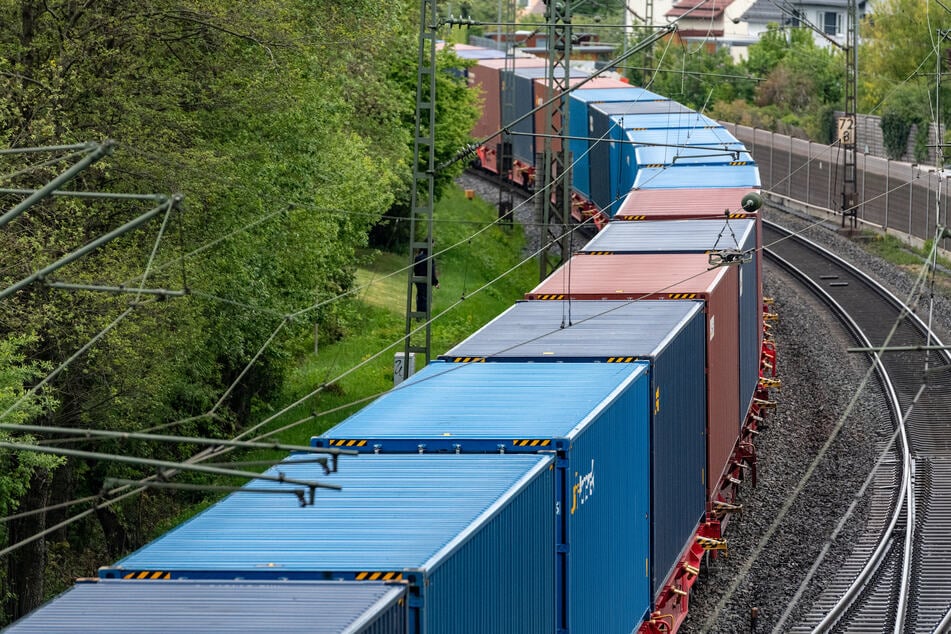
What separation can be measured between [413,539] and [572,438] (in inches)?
→ 105

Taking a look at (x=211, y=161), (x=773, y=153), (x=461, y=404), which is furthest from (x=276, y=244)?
(x=773, y=153)

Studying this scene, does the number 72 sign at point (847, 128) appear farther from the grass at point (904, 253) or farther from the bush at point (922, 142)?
the bush at point (922, 142)

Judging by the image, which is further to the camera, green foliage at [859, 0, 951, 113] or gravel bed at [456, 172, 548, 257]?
green foliage at [859, 0, 951, 113]

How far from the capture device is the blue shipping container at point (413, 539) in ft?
31.4

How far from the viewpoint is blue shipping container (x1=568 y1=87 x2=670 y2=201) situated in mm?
44094

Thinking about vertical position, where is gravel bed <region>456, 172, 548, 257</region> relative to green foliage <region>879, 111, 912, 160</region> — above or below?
below

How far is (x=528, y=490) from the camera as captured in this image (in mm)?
11523

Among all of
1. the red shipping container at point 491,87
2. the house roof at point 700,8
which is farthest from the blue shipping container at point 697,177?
the house roof at point 700,8

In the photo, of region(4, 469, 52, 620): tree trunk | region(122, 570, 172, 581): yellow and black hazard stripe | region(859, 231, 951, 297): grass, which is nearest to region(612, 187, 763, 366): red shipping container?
region(859, 231, 951, 297): grass

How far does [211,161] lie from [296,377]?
40.0 ft

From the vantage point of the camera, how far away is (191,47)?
2167 centimetres

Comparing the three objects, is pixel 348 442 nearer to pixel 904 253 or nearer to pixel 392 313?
pixel 392 313

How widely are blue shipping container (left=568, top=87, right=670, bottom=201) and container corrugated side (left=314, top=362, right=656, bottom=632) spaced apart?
28.0m

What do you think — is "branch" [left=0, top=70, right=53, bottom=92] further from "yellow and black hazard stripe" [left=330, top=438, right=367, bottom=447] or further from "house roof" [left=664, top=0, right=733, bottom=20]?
"house roof" [left=664, top=0, right=733, bottom=20]
